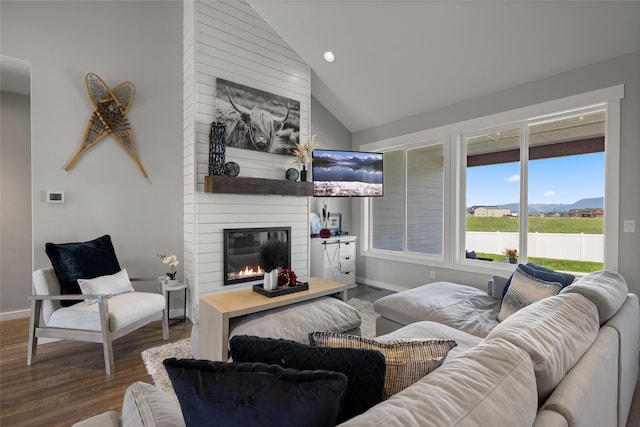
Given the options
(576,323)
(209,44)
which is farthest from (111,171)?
(576,323)

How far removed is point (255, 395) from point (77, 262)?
9.17 feet

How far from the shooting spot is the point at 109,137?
3.25 meters

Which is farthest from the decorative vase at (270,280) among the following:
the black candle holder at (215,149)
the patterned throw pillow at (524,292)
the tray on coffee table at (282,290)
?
the patterned throw pillow at (524,292)

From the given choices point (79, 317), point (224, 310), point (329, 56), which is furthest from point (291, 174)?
point (79, 317)

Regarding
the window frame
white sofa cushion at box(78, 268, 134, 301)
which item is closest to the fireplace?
white sofa cushion at box(78, 268, 134, 301)

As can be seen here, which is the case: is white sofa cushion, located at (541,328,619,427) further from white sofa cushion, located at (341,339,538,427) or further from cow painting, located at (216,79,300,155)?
cow painting, located at (216,79,300,155)

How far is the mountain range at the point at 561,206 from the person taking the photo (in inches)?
120

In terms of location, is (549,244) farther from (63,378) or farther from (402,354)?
(63,378)

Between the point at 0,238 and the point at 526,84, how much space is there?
5.98m

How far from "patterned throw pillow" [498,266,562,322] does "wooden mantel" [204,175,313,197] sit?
8.54 feet

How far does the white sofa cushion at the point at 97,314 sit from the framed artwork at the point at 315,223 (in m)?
2.56

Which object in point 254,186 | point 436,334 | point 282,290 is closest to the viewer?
point 436,334

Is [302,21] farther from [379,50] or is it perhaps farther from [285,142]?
[285,142]

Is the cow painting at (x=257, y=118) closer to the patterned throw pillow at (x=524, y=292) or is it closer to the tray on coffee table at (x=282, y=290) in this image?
the tray on coffee table at (x=282, y=290)
